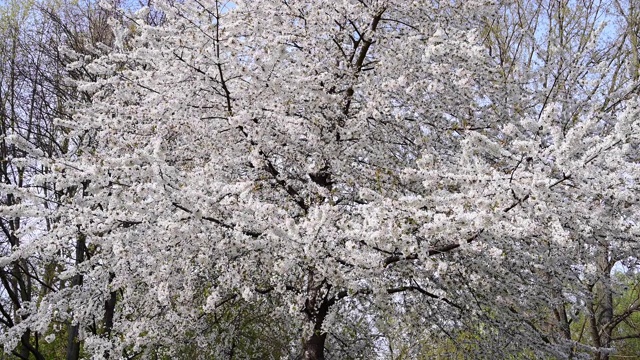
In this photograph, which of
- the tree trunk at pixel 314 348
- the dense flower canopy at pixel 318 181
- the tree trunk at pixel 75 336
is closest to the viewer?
the dense flower canopy at pixel 318 181

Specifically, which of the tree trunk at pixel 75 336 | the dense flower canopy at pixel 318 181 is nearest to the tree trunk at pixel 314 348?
the dense flower canopy at pixel 318 181

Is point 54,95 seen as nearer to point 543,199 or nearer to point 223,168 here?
point 223,168

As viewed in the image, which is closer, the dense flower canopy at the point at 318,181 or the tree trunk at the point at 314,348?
the dense flower canopy at the point at 318,181

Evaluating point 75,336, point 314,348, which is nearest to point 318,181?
point 314,348

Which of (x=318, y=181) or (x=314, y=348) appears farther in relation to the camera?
(x=318, y=181)

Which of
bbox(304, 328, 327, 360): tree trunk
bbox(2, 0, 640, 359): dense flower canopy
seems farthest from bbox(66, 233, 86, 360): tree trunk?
bbox(304, 328, 327, 360): tree trunk

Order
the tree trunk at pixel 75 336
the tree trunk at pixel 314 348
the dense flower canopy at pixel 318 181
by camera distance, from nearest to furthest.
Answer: the dense flower canopy at pixel 318 181 < the tree trunk at pixel 314 348 < the tree trunk at pixel 75 336

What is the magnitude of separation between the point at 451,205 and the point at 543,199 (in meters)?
0.75

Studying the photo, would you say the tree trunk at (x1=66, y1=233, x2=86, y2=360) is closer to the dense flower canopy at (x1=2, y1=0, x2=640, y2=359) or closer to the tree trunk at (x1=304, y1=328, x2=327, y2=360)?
the dense flower canopy at (x1=2, y1=0, x2=640, y2=359)

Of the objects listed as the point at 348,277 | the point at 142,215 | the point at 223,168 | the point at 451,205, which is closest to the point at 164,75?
the point at 223,168

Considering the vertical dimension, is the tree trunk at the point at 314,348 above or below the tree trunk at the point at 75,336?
below

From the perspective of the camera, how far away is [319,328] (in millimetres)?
6496

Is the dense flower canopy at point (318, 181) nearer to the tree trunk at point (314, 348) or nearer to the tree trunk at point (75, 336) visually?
the tree trunk at point (314, 348)

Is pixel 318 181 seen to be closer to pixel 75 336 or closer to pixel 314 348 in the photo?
pixel 314 348
